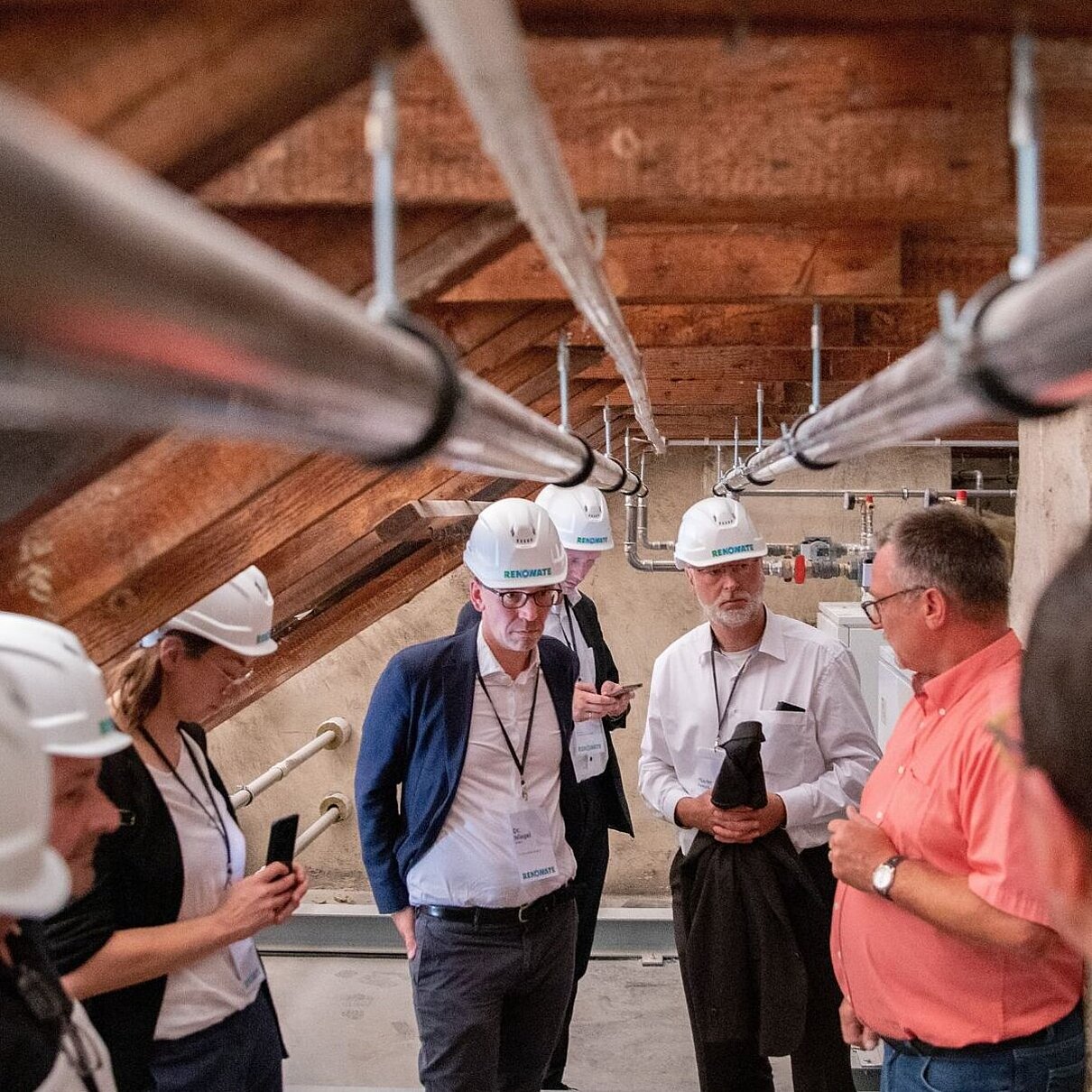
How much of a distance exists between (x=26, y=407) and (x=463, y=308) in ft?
6.90

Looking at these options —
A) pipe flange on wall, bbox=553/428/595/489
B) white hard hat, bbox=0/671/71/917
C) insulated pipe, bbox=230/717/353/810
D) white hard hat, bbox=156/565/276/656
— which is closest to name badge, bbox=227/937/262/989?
insulated pipe, bbox=230/717/353/810

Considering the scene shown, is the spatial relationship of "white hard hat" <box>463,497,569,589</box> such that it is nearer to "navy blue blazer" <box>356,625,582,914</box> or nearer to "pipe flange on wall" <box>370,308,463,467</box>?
"navy blue blazer" <box>356,625,582,914</box>

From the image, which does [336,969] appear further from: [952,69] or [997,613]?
[952,69]

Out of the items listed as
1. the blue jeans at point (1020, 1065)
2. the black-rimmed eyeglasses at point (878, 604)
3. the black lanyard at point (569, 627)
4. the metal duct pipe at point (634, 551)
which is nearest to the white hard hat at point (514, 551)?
the black-rimmed eyeglasses at point (878, 604)

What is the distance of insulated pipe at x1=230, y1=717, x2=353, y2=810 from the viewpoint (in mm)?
3980

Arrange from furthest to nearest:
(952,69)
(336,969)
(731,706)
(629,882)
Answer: (629,882) < (336,969) < (731,706) < (952,69)

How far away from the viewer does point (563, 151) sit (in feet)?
4.98

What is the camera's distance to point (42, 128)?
46cm

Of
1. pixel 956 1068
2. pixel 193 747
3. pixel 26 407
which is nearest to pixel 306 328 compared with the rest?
pixel 26 407

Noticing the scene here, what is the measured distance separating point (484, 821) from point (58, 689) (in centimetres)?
148

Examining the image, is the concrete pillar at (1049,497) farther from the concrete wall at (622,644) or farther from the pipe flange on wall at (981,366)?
the concrete wall at (622,644)

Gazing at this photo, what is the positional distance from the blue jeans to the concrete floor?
8.84 feet

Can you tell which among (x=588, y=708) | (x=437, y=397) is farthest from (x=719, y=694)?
(x=437, y=397)

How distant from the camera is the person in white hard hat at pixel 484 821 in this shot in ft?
9.17
